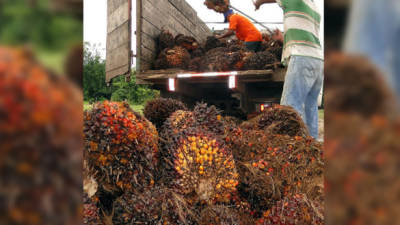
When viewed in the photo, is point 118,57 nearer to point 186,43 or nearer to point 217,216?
point 186,43

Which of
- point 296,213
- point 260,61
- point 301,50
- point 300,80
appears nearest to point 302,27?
point 301,50

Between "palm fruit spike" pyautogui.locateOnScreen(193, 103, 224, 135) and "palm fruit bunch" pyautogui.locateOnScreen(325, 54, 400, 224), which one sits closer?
"palm fruit bunch" pyautogui.locateOnScreen(325, 54, 400, 224)

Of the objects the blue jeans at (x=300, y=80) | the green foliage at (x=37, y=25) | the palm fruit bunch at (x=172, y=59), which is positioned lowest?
the green foliage at (x=37, y=25)

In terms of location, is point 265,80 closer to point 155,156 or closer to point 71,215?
point 155,156

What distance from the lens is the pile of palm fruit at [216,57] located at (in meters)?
3.83

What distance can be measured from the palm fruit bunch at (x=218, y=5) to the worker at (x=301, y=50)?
2.03 meters

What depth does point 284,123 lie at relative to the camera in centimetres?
212

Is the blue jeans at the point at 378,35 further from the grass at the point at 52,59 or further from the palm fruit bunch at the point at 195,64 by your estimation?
the palm fruit bunch at the point at 195,64

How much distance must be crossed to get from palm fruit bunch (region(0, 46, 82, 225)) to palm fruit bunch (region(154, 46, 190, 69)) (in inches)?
156

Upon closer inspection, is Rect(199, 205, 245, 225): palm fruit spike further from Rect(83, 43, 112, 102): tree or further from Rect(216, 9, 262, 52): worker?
Rect(216, 9, 262, 52): worker

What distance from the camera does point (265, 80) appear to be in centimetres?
360

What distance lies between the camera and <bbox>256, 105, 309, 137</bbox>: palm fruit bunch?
209 centimetres

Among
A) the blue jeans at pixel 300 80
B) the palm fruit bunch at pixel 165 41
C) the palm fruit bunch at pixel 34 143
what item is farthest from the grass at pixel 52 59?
the palm fruit bunch at pixel 165 41

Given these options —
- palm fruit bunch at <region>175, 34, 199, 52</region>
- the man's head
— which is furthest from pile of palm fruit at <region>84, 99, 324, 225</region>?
the man's head
